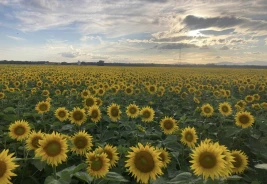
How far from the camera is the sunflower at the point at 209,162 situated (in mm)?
2777

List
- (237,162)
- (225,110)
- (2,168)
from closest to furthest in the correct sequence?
(2,168) → (237,162) → (225,110)

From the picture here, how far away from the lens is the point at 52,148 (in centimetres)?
335

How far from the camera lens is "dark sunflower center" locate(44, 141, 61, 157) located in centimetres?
334

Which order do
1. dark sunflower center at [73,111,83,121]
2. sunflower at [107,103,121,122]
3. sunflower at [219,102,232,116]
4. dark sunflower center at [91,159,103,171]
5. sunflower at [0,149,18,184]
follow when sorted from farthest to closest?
sunflower at [219,102,232,116] → sunflower at [107,103,121,122] → dark sunflower center at [73,111,83,121] → dark sunflower center at [91,159,103,171] → sunflower at [0,149,18,184]

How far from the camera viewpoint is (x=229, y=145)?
5.96 metres

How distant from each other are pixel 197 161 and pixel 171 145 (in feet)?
5.89

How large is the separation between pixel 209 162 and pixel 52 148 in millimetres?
1804

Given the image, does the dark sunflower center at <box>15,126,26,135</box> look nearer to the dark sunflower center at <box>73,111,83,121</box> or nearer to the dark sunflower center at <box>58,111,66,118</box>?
the dark sunflower center at <box>73,111,83,121</box>

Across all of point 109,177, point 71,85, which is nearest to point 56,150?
point 109,177

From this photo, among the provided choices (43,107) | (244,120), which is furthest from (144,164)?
(43,107)

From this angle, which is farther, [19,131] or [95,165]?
[19,131]

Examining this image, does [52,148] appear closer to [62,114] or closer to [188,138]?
[188,138]

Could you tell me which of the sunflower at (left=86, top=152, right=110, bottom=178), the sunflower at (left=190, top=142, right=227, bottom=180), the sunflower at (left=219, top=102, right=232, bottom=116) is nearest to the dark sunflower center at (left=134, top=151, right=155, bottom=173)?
the sunflower at (left=86, top=152, right=110, bottom=178)

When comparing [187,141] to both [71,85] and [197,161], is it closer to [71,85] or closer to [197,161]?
[197,161]
